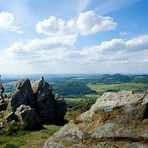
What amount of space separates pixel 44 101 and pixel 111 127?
43.0m

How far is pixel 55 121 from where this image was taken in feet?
170

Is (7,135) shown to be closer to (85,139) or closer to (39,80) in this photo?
(39,80)

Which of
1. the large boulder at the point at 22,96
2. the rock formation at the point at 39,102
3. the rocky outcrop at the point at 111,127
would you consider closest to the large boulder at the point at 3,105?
the rock formation at the point at 39,102

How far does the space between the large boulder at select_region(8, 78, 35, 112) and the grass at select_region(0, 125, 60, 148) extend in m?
9.68

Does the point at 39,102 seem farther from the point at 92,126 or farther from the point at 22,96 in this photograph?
the point at 92,126

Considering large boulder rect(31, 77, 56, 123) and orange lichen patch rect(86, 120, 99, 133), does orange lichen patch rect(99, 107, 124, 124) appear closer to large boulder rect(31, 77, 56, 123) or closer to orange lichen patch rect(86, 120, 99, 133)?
orange lichen patch rect(86, 120, 99, 133)

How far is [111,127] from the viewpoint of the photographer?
11.0 metres

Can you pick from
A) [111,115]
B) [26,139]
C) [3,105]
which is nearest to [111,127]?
[111,115]

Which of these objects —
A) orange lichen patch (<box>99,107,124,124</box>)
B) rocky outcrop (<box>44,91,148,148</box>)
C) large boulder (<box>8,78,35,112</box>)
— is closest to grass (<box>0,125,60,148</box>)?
large boulder (<box>8,78,35,112</box>)

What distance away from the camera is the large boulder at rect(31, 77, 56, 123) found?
51.8 metres

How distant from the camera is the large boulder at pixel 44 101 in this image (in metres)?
51.8

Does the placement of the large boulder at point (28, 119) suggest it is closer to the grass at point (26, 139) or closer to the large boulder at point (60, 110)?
the grass at point (26, 139)

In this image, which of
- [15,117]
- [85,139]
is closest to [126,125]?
[85,139]

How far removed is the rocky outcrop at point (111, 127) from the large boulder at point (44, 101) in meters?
39.9
